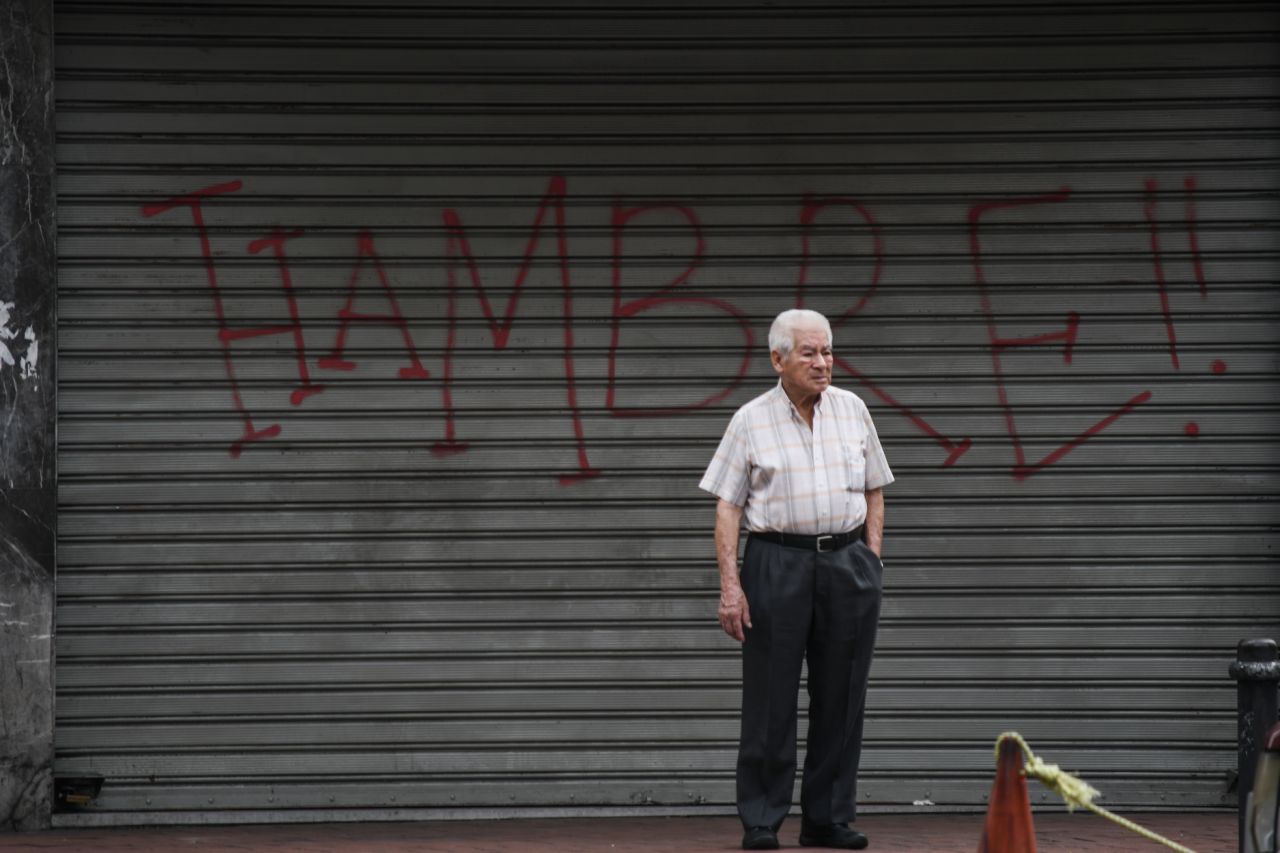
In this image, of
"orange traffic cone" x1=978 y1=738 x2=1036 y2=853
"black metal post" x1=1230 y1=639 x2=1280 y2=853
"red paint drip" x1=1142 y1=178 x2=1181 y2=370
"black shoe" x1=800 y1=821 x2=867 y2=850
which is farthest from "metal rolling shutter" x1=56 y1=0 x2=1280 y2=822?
"orange traffic cone" x1=978 y1=738 x2=1036 y2=853

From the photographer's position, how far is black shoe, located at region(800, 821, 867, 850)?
6.68 meters

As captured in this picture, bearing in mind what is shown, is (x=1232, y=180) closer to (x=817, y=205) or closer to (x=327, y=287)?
(x=817, y=205)

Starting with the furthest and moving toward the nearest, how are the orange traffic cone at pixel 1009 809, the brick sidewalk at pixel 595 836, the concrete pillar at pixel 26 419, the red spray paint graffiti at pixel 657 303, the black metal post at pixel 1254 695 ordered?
the red spray paint graffiti at pixel 657 303
the concrete pillar at pixel 26 419
the brick sidewalk at pixel 595 836
the black metal post at pixel 1254 695
the orange traffic cone at pixel 1009 809

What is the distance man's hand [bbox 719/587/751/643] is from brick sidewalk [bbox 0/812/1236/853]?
93 centimetres

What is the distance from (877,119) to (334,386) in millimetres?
2660

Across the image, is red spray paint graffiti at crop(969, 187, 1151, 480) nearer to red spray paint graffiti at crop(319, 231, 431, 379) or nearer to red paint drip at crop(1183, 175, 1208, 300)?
red paint drip at crop(1183, 175, 1208, 300)

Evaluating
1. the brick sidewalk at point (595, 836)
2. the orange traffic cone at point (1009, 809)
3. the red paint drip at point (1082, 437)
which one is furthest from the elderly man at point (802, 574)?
the orange traffic cone at point (1009, 809)

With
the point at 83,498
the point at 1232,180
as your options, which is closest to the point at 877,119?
the point at 1232,180

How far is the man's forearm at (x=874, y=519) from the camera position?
6.70 m

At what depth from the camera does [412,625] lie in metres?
7.79

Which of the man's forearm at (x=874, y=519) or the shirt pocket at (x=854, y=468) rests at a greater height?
the shirt pocket at (x=854, y=468)

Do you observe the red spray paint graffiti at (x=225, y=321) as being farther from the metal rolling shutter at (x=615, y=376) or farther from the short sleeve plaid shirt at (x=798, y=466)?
the short sleeve plaid shirt at (x=798, y=466)

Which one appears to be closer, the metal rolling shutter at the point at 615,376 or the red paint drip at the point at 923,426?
the metal rolling shutter at the point at 615,376

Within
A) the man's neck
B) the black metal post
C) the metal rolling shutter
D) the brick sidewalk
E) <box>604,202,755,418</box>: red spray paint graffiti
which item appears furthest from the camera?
<box>604,202,755,418</box>: red spray paint graffiti
